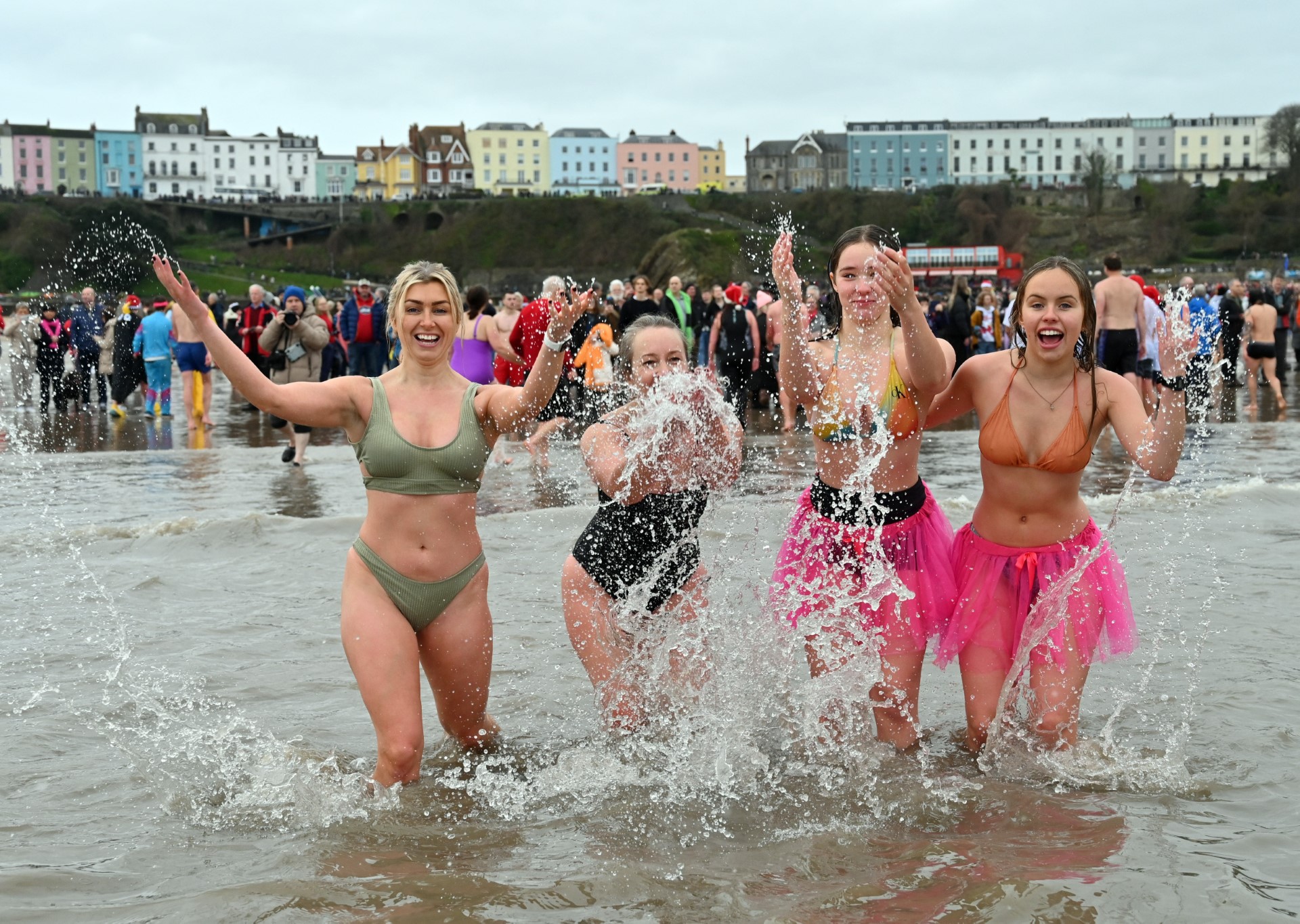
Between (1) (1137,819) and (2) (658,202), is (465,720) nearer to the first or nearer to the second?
(1) (1137,819)

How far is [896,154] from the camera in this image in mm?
149500

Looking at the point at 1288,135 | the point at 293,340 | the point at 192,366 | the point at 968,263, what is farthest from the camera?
the point at 1288,135

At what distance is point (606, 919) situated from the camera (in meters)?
3.54

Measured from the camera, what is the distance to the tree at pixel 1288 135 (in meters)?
116

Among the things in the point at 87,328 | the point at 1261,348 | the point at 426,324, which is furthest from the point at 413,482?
the point at 87,328

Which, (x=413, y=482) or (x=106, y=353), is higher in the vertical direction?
(x=106, y=353)

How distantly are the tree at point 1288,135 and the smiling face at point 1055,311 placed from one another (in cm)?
12674

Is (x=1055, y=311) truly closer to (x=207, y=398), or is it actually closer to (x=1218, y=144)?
(x=207, y=398)

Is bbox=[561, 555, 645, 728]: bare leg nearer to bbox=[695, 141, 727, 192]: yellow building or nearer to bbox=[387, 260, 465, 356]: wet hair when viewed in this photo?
bbox=[387, 260, 465, 356]: wet hair

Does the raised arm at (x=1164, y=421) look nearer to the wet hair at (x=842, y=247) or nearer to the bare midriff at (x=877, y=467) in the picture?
the bare midriff at (x=877, y=467)

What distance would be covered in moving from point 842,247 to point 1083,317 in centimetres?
89

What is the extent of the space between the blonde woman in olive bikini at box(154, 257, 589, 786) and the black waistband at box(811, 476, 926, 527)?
1148 millimetres

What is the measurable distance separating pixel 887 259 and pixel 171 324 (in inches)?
652

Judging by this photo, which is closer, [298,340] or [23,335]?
[298,340]
